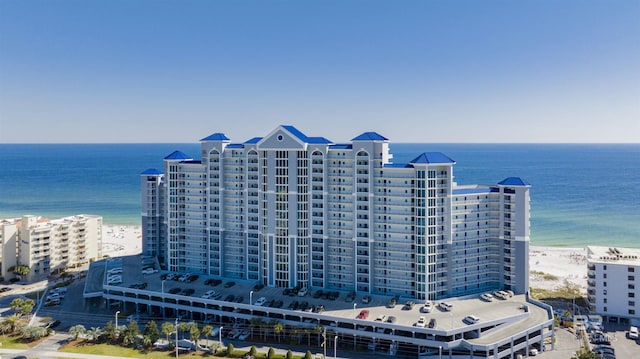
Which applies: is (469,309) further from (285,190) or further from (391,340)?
(285,190)

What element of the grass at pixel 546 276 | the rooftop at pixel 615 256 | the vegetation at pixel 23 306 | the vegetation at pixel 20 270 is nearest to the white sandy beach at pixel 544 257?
the grass at pixel 546 276

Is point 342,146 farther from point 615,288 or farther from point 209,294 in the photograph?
point 615,288

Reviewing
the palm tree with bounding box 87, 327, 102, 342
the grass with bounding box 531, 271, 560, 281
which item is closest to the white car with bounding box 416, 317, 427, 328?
the palm tree with bounding box 87, 327, 102, 342

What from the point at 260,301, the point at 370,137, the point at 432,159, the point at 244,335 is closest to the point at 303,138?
the point at 370,137

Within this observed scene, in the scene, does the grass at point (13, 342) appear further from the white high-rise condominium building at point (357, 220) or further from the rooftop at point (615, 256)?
the rooftop at point (615, 256)

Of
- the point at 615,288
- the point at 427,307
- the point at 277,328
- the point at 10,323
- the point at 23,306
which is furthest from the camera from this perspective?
the point at 615,288

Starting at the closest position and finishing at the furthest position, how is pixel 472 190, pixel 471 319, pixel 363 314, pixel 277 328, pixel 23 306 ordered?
pixel 471 319 → pixel 277 328 → pixel 363 314 → pixel 23 306 → pixel 472 190
